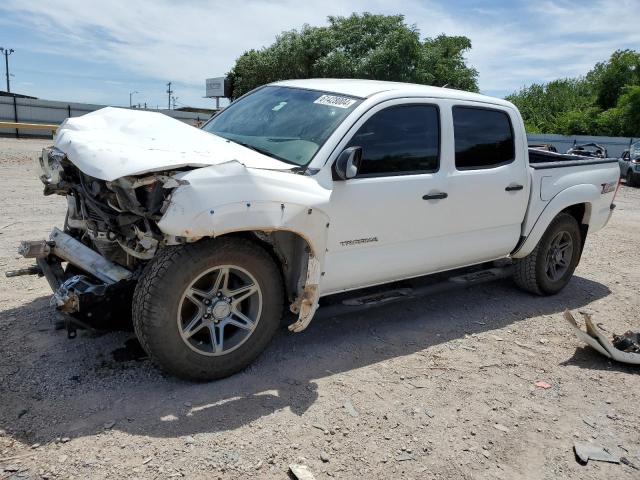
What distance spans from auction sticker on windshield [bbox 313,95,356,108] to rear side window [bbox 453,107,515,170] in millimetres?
1042

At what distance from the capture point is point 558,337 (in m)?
4.95

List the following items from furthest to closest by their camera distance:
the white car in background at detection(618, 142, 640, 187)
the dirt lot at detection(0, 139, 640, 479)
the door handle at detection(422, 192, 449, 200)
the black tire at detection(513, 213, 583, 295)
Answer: the white car in background at detection(618, 142, 640, 187) → the black tire at detection(513, 213, 583, 295) → the door handle at detection(422, 192, 449, 200) → the dirt lot at detection(0, 139, 640, 479)

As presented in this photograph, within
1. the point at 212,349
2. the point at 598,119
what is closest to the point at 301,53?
the point at 598,119

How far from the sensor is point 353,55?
25797mm

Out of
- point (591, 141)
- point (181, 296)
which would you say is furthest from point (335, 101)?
point (591, 141)

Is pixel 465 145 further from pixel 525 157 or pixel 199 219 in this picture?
pixel 199 219

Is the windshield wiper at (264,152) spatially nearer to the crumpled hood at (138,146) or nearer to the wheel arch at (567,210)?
the crumpled hood at (138,146)

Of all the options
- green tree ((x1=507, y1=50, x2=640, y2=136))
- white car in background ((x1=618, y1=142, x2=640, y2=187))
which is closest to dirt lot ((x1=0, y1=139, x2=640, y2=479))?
white car in background ((x1=618, y1=142, x2=640, y2=187))

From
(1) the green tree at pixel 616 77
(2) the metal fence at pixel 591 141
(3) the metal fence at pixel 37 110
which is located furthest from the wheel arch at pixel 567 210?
(1) the green tree at pixel 616 77

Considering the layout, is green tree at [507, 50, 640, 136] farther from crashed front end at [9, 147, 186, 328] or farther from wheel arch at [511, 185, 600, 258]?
crashed front end at [9, 147, 186, 328]

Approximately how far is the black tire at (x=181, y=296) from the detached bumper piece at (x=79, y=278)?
21 centimetres

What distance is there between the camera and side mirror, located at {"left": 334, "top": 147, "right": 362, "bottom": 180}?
3.67 meters

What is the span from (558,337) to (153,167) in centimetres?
385

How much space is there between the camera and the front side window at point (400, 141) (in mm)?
4039
